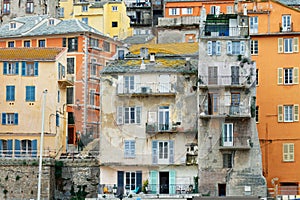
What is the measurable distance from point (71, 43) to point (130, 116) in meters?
24.8

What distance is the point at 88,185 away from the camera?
76438 mm

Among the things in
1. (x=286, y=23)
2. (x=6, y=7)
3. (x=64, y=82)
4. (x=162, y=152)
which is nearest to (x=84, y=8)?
(x=6, y=7)

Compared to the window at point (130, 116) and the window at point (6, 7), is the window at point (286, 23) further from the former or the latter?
the window at point (6, 7)

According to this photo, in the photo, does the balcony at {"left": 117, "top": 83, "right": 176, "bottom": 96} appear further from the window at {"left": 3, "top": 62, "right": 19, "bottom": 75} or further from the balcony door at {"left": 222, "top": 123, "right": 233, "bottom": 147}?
the window at {"left": 3, "top": 62, "right": 19, "bottom": 75}

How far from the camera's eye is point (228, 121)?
7188cm

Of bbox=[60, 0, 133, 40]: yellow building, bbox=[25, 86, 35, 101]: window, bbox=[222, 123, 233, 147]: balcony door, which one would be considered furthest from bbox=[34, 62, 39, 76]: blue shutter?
bbox=[60, 0, 133, 40]: yellow building

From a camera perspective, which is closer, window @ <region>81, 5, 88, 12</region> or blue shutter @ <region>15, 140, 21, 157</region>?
blue shutter @ <region>15, 140, 21, 157</region>

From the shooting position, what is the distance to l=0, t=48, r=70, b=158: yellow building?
270 ft

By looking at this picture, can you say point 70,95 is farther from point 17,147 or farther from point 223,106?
point 223,106

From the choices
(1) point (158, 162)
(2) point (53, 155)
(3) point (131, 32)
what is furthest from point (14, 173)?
(3) point (131, 32)

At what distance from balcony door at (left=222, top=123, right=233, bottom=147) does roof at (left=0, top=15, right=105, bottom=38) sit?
2927 centimetres

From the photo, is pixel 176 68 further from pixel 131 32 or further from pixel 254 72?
pixel 131 32

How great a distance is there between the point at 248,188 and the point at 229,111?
19.6ft

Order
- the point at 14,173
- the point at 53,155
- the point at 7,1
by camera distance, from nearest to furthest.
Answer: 1. the point at 14,173
2. the point at 53,155
3. the point at 7,1
